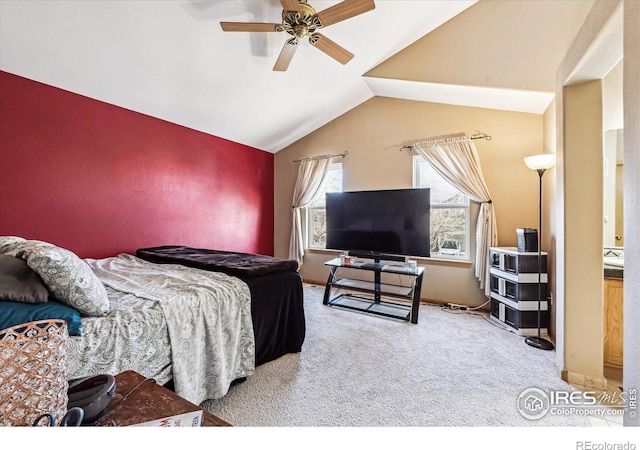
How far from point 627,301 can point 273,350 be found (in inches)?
82.3

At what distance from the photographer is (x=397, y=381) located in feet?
6.28

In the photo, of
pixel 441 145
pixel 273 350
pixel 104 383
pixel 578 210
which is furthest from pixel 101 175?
pixel 578 210

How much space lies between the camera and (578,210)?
73.3 inches

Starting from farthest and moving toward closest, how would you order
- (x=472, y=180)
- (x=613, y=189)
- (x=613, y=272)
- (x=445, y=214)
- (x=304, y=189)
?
(x=304, y=189) < (x=445, y=214) < (x=472, y=180) < (x=613, y=189) < (x=613, y=272)

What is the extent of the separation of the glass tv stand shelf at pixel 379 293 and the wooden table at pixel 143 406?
8.59 ft

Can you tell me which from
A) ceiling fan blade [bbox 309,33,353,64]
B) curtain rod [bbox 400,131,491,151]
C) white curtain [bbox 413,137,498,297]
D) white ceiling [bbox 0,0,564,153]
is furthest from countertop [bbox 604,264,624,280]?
ceiling fan blade [bbox 309,33,353,64]

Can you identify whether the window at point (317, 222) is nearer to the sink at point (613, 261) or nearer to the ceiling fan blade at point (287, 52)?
the ceiling fan blade at point (287, 52)

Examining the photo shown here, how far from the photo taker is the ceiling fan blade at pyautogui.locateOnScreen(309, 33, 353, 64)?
2139mm

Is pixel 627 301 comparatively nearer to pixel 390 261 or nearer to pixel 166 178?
pixel 390 261

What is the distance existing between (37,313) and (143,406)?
2.69ft

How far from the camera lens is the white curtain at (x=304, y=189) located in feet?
14.5

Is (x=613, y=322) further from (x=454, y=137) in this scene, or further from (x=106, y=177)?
(x=106, y=177)

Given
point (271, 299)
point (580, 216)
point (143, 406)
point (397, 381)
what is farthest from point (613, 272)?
point (143, 406)

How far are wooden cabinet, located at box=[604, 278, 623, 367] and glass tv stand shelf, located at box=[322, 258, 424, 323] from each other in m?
1.41
